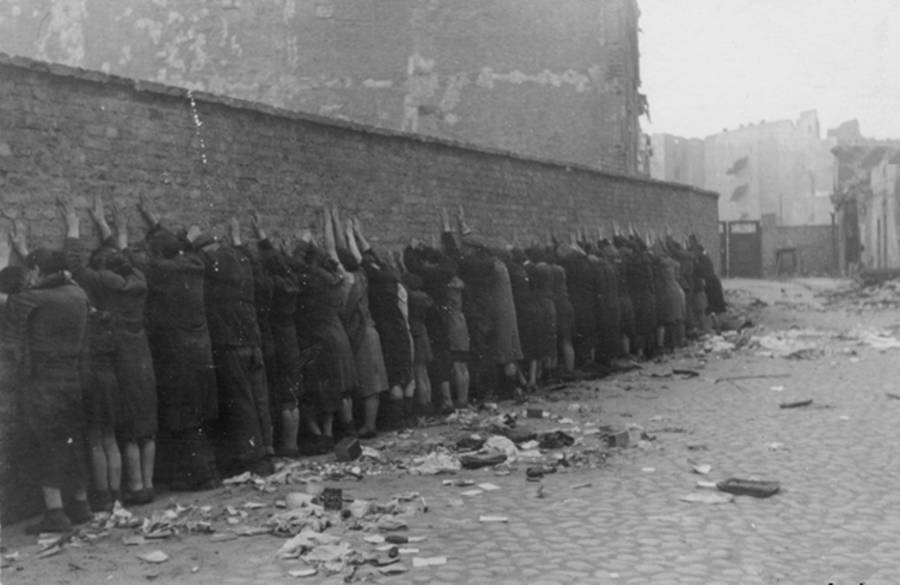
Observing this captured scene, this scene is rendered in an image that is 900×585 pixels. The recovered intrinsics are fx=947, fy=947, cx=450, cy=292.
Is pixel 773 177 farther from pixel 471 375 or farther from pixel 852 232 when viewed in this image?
pixel 471 375

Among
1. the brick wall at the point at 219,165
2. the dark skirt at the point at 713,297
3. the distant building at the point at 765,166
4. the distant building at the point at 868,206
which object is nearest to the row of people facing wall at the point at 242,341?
the brick wall at the point at 219,165

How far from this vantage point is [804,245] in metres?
50.1

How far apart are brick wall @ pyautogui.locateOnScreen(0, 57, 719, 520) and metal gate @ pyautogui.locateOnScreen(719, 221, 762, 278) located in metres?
31.9

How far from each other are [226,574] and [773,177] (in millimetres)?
63824

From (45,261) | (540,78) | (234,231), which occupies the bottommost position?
(45,261)

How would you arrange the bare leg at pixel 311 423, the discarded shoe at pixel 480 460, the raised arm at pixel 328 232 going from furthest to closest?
1. the raised arm at pixel 328 232
2. the bare leg at pixel 311 423
3. the discarded shoe at pixel 480 460

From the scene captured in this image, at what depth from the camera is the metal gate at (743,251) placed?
147 feet

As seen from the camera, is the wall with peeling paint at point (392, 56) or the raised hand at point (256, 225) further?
the wall with peeling paint at point (392, 56)

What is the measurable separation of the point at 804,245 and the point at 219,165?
4618 centimetres

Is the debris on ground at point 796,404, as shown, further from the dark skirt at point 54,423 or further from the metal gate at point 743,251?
the metal gate at point 743,251

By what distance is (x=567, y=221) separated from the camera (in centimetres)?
1648

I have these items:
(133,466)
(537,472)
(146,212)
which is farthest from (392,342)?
(133,466)

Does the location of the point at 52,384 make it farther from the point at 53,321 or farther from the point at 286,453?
the point at 286,453

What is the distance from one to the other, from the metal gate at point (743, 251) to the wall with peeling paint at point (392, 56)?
76.5 ft
